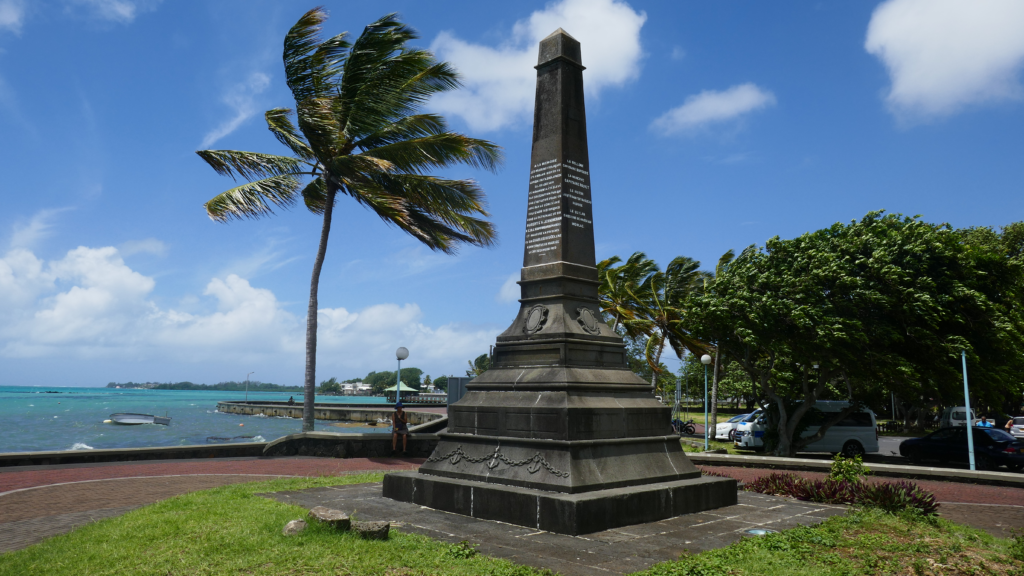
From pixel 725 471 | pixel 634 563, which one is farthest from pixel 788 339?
pixel 634 563

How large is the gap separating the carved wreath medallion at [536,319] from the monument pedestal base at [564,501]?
227cm

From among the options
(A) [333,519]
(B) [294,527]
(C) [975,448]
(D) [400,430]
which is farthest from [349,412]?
(A) [333,519]

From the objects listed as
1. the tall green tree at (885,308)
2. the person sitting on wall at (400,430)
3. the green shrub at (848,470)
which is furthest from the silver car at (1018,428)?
the person sitting on wall at (400,430)

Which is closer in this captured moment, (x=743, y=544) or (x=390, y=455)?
(x=743, y=544)

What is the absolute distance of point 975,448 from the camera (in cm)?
1786

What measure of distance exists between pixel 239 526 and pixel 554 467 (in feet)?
11.0

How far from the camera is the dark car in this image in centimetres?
1731

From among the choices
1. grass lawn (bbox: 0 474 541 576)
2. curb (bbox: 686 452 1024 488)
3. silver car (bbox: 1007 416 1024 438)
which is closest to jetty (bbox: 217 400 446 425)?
curb (bbox: 686 452 1024 488)

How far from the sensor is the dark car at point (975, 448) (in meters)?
17.3

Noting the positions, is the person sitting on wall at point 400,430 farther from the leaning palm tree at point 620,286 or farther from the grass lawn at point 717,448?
the leaning palm tree at point 620,286

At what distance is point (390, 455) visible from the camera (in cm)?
1689

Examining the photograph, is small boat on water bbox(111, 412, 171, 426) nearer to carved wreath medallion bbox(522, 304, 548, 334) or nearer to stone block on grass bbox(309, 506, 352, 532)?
carved wreath medallion bbox(522, 304, 548, 334)

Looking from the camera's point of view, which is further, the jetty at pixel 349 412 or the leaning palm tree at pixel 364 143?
the jetty at pixel 349 412

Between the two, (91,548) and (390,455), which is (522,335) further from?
(390,455)
